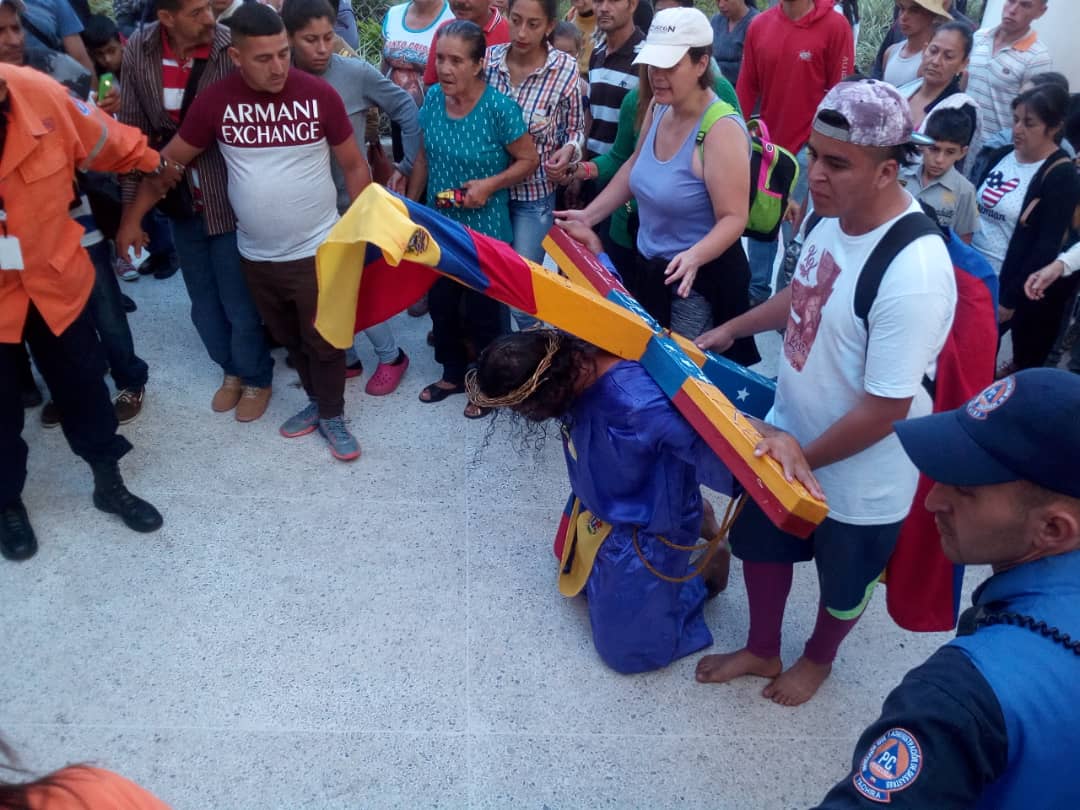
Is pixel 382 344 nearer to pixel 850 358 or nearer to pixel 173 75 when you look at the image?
pixel 173 75

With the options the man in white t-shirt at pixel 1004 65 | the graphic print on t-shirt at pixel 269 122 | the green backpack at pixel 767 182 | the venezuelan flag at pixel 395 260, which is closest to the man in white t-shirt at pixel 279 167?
the graphic print on t-shirt at pixel 269 122

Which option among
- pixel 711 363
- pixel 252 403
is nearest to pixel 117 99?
pixel 252 403

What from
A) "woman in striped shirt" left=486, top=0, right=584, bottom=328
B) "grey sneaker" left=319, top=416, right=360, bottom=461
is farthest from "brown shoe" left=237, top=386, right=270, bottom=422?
"woman in striped shirt" left=486, top=0, right=584, bottom=328

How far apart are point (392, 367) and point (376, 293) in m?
Result: 1.94

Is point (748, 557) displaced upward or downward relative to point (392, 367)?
upward

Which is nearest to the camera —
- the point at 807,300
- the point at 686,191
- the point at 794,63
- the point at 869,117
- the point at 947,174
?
the point at 869,117

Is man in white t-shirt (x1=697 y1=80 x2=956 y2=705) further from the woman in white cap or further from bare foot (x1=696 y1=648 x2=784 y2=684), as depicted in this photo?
the woman in white cap

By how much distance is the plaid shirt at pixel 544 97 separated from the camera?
407 centimetres

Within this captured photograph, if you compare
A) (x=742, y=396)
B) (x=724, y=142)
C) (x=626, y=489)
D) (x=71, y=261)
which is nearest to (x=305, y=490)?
(x=71, y=261)

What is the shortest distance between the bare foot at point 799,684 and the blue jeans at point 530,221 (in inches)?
87.0

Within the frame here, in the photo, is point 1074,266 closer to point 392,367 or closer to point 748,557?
point 748,557

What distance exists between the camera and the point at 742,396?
2816 mm

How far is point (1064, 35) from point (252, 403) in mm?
6957

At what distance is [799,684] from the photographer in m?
2.87
